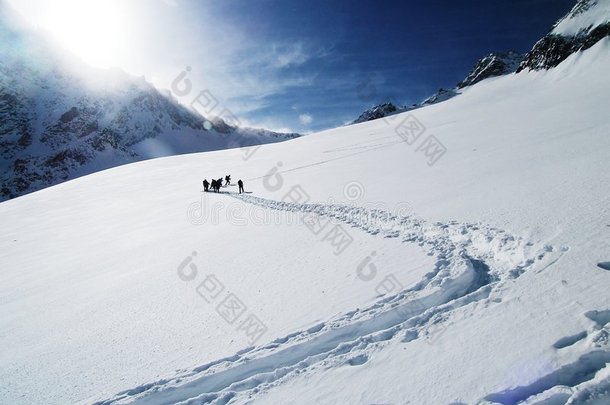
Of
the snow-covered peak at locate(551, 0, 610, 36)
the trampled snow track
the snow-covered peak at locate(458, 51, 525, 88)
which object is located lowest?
the trampled snow track

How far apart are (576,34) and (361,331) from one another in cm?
8296

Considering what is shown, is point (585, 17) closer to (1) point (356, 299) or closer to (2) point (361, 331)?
(1) point (356, 299)

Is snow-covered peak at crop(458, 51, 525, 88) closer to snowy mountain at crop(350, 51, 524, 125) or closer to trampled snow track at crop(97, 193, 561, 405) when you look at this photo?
snowy mountain at crop(350, 51, 524, 125)

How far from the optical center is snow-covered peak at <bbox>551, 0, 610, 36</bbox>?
59969 millimetres

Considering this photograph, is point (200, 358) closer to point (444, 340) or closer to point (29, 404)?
point (29, 404)

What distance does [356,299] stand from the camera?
6.72m

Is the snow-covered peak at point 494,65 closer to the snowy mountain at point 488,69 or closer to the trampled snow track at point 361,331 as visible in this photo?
the snowy mountain at point 488,69

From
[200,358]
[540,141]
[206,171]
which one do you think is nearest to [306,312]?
[200,358]

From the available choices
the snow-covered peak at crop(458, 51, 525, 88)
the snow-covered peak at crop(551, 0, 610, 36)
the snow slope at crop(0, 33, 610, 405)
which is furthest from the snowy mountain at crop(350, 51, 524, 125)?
the snow slope at crop(0, 33, 610, 405)

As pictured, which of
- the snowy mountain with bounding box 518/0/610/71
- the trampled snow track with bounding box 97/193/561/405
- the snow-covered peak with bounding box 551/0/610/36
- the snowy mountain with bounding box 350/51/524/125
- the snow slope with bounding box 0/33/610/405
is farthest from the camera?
the snowy mountain with bounding box 350/51/524/125

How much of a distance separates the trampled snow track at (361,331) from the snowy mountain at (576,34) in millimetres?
64017

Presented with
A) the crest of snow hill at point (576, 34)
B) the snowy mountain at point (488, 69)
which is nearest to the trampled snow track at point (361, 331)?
the crest of snow hill at point (576, 34)

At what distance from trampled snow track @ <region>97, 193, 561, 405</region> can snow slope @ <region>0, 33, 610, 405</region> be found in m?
0.03

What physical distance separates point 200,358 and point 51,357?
129 inches
